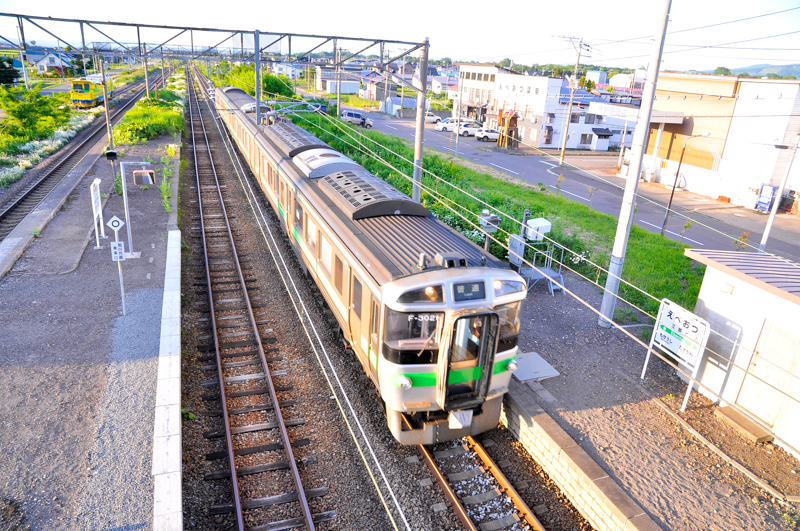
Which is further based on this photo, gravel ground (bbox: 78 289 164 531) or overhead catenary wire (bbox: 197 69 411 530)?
overhead catenary wire (bbox: 197 69 411 530)

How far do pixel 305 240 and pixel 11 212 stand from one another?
11.3 m

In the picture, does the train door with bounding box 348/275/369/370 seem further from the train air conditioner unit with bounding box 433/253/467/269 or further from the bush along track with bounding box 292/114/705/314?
the bush along track with bounding box 292/114/705/314

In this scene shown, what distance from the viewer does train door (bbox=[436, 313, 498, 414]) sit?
6.59 m

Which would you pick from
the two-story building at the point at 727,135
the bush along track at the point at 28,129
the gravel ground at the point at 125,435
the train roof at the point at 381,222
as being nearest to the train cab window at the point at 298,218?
the train roof at the point at 381,222

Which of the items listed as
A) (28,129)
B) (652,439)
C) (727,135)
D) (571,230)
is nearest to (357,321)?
(652,439)

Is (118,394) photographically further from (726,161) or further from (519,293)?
(726,161)

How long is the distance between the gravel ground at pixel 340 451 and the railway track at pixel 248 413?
16cm

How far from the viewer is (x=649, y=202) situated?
24.5 metres

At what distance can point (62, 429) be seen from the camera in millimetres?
7160

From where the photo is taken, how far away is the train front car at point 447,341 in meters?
6.51

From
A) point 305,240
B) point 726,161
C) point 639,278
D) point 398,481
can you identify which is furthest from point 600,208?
point 398,481

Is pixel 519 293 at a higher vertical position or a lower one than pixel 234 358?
higher

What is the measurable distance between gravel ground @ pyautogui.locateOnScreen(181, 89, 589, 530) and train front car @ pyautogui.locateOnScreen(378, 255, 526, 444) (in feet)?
2.01

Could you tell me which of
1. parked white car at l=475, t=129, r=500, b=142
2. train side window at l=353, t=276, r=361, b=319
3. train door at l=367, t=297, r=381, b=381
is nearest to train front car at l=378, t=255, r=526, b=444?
train door at l=367, t=297, r=381, b=381
